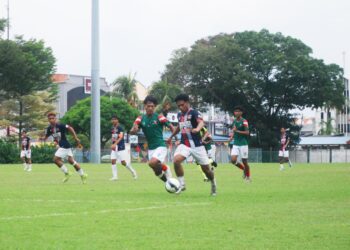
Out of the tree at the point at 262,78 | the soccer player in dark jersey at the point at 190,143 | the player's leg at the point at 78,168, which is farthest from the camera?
the tree at the point at 262,78

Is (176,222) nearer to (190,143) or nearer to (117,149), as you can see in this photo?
(190,143)

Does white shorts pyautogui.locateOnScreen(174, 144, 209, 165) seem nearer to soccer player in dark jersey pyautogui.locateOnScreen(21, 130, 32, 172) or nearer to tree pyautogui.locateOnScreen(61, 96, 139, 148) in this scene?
soccer player in dark jersey pyautogui.locateOnScreen(21, 130, 32, 172)

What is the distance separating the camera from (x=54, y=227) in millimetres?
10609

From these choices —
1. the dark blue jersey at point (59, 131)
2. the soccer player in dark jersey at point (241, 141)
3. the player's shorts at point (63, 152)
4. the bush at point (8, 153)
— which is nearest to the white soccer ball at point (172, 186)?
the dark blue jersey at point (59, 131)

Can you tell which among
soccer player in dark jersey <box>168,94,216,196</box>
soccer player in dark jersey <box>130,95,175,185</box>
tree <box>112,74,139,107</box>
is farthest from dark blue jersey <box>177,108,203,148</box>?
tree <box>112,74,139,107</box>

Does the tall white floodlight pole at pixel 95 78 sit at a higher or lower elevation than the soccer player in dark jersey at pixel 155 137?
higher

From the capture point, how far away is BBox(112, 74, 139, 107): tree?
101 meters

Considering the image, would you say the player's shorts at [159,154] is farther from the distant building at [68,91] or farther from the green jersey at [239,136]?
the distant building at [68,91]

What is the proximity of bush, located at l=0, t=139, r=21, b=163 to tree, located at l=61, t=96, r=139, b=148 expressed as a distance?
22.1 m

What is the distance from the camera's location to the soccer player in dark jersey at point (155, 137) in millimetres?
17875

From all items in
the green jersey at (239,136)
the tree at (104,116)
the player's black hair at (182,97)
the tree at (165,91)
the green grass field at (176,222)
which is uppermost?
the tree at (165,91)

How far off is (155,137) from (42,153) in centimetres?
5019

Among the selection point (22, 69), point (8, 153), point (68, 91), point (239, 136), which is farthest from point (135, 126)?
point (68, 91)

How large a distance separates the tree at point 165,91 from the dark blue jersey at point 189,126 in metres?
72.9
